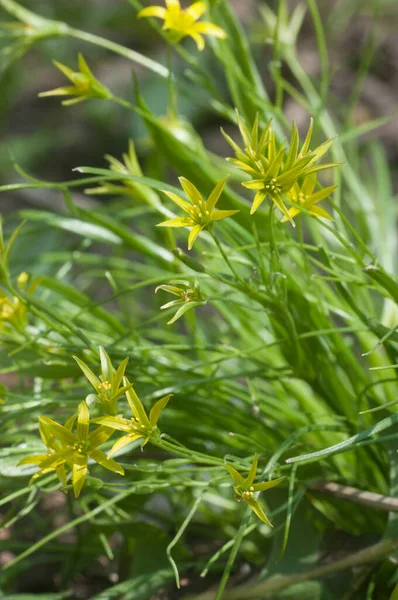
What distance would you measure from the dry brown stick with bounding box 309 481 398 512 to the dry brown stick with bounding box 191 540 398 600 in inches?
1.3

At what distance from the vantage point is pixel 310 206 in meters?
0.50

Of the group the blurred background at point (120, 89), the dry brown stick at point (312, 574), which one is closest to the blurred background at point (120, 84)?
the blurred background at point (120, 89)

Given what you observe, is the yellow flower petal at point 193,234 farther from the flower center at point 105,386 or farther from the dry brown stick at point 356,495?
the dry brown stick at point 356,495

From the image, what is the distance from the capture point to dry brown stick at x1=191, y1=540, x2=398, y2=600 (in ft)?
1.84

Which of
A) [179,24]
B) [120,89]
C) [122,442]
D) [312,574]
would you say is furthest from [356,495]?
[120,89]

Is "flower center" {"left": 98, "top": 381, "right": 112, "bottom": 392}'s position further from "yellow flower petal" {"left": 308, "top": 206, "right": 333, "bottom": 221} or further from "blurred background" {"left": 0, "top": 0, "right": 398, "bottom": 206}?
"blurred background" {"left": 0, "top": 0, "right": 398, "bottom": 206}

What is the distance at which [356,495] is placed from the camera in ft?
1.89

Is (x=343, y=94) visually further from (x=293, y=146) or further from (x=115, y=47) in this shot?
(x=293, y=146)

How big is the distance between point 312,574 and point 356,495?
8 cm

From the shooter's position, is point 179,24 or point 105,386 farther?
point 179,24

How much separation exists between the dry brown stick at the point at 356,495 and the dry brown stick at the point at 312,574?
0.03m

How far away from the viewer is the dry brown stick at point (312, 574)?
561 millimetres

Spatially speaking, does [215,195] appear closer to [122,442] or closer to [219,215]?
[219,215]

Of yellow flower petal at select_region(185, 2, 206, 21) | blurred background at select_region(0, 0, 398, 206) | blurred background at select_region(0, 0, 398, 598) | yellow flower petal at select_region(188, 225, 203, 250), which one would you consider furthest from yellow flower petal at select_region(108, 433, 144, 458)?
blurred background at select_region(0, 0, 398, 206)
